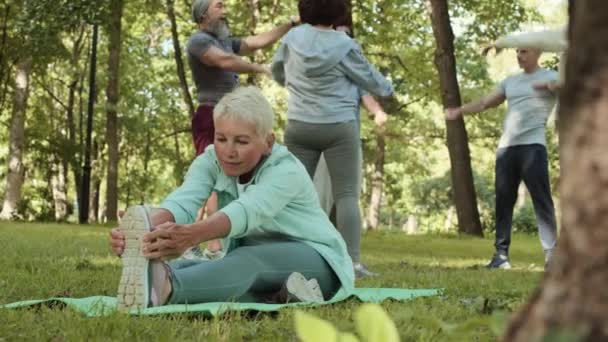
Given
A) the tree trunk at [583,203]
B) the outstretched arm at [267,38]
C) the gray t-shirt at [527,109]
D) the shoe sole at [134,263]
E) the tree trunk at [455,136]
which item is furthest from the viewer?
the tree trunk at [455,136]

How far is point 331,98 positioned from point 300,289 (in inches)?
93.9

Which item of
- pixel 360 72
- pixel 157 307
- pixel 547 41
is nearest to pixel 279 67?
pixel 360 72

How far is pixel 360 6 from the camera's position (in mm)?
19078

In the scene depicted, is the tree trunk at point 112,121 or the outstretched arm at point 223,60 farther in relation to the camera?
the tree trunk at point 112,121

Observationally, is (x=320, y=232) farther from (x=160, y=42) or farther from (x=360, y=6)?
(x=160, y=42)

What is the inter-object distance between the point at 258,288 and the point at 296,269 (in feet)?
0.65

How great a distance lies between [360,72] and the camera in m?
6.19

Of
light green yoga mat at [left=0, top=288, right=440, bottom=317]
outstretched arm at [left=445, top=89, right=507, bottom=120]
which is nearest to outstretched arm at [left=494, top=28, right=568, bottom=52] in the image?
light green yoga mat at [left=0, top=288, right=440, bottom=317]

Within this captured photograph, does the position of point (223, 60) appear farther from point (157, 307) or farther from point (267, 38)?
point (157, 307)

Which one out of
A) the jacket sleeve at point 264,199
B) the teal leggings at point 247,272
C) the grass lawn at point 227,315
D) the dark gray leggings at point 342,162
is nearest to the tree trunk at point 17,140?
the grass lawn at point 227,315

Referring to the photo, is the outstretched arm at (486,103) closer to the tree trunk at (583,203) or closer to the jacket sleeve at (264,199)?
the jacket sleeve at (264,199)

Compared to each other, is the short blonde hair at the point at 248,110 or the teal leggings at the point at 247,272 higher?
the short blonde hair at the point at 248,110

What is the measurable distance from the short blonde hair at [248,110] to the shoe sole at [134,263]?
2.19ft

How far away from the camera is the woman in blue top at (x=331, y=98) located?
240 inches
